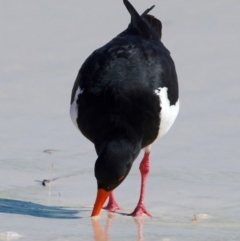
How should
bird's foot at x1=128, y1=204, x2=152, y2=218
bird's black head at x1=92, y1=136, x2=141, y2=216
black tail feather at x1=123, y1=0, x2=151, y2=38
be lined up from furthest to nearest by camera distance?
black tail feather at x1=123, y1=0, x2=151, y2=38
bird's foot at x1=128, y1=204, x2=152, y2=218
bird's black head at x1=92, y1=136, x2=141, y2=216

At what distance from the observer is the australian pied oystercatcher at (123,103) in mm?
6449

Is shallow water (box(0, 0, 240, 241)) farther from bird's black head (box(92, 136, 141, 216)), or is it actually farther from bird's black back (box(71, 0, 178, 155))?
bird's black back (box(71, 0, 178, 155))

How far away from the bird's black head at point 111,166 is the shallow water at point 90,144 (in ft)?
0.64

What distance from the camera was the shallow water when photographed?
20.5ft

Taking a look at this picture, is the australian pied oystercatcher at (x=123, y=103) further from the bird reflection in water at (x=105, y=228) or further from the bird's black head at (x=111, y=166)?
the bird reflection in water at (x=105, y=228)

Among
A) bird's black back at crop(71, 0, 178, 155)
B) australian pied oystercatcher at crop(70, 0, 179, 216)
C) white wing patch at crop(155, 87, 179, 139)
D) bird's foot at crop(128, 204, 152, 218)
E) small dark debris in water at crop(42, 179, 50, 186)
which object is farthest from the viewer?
small dark debris in water at crop(42, 179, 50, 186)

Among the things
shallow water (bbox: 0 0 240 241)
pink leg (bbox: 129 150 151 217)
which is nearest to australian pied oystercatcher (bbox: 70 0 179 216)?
pink leg (bbox: 129 150 151 217)

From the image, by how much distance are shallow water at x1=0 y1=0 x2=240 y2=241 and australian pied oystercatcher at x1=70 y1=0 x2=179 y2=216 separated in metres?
0.35

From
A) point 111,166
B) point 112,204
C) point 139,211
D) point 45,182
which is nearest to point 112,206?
point 112,204

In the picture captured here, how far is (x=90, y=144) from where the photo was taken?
321 inches

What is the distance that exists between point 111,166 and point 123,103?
71 centimetres

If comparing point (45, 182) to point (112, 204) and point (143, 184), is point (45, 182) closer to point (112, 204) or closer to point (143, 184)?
point (112, 204)

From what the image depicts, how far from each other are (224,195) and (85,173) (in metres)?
1.21

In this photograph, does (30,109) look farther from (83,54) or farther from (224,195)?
(224,195)
